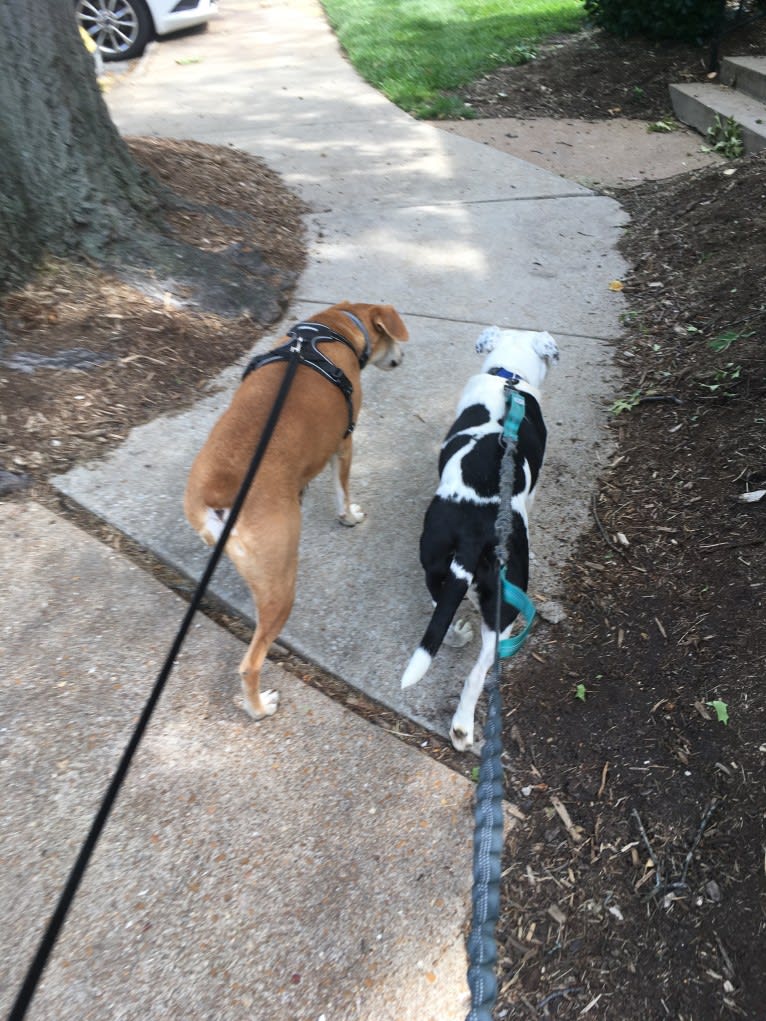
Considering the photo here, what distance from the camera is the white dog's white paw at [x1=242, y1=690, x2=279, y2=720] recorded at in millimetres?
2986

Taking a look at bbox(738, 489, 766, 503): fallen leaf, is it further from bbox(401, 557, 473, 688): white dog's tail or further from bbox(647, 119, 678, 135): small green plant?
bbox(647, 119, 678, 135): small green plant

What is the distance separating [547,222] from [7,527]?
5212mm

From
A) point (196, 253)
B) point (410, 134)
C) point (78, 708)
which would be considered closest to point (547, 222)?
point (410, 134)

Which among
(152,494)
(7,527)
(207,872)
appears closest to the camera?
(207,872)

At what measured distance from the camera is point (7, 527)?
12.0 ft

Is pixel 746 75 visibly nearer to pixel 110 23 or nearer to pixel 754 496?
pixel 754 496

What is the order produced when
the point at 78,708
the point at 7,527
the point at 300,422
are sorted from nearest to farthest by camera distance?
the point at 78,708 → the point at 300,422 → the point at 7,527

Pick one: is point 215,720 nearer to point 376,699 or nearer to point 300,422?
point 376,699

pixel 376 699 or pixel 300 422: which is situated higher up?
pixel 300 422

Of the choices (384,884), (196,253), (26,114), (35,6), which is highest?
(35,6)

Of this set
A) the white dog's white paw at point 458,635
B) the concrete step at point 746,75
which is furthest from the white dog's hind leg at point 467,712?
the concrete step at point 746,75

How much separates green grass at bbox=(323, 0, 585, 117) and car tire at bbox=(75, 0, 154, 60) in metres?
2.81

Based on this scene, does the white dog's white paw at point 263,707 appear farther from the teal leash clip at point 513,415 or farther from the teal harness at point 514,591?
the teal leash clip at point 513,415

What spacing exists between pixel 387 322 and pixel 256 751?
225cm
